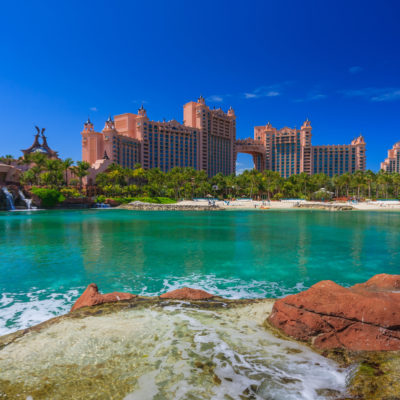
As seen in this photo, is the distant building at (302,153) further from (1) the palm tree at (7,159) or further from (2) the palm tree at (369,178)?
(1) the palm tree at (7,159)

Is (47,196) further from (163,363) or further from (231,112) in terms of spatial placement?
(231,112)

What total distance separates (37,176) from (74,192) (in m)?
13.6

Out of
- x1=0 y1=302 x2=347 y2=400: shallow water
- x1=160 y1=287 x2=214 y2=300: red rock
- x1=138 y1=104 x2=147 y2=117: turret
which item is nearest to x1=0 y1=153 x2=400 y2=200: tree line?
x1=138 y1=104 x2=147 y2=117: turret

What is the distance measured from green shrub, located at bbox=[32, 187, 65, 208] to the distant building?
113321 mm

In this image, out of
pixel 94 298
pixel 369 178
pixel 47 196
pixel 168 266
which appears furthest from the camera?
pixel 369 178

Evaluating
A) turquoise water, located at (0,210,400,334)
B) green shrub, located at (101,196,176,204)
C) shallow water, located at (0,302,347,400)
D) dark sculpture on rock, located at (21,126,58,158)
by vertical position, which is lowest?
turquoise water, located at (0,210,400,334)

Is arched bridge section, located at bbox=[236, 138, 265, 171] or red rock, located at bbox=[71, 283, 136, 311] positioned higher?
arched bridge section, located at bbox=[236, 138, 265, 171]

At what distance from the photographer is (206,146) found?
466ft

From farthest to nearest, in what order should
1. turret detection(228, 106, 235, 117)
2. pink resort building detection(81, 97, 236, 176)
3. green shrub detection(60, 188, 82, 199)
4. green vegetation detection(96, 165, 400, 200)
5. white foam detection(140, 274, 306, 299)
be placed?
turret detection(228, 106, 235, 117) < pink resort building detection(81, 97, 236, 176) < green vegetation detection(96, 165, 400, 200) < green shrub detection(60, 188, 82, 199) < white foam detection(140, 274, 306, 299)

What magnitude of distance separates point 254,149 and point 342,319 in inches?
6388

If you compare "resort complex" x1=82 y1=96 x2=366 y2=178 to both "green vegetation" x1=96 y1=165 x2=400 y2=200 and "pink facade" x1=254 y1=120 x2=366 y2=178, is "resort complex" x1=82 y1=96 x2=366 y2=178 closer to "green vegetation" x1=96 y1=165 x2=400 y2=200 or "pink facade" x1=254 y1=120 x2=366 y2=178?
"pink facade" x1=254 y1=120 x2=366 y2=178

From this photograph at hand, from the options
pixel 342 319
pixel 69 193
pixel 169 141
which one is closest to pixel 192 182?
pixel 69 193

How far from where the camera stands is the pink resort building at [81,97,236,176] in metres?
117

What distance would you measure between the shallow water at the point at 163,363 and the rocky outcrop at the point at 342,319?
43cm
